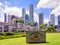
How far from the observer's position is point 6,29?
95.1 meters

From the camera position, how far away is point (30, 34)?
19.3 m

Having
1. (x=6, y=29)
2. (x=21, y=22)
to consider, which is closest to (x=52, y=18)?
(x=21, y=22)

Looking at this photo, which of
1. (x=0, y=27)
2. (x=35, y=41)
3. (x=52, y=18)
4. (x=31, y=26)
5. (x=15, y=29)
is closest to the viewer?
(x=35, y=41)

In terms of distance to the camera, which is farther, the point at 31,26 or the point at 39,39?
the point at 31,26

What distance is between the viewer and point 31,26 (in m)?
113

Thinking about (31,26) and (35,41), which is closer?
(35,41)

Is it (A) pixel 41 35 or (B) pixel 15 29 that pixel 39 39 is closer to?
(A) pixel 41 35

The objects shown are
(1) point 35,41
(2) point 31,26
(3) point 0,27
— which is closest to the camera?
(1) point 35,41

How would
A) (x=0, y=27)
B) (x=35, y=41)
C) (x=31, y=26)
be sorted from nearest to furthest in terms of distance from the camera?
1. (x=35, y=41)
2. (x=0, y=27)
3. (x=31, y=26)

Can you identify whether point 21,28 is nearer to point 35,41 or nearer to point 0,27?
point 0,27

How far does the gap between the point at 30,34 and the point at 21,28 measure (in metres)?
83.8

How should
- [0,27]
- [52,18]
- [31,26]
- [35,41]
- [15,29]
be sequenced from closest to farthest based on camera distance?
1. [35,41]
2. [0,27]
3. [15,29]
4. [31,26]
5. [52,18]

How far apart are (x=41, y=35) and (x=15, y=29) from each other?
262ft

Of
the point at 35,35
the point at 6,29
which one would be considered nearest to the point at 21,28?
the point at 6,29
